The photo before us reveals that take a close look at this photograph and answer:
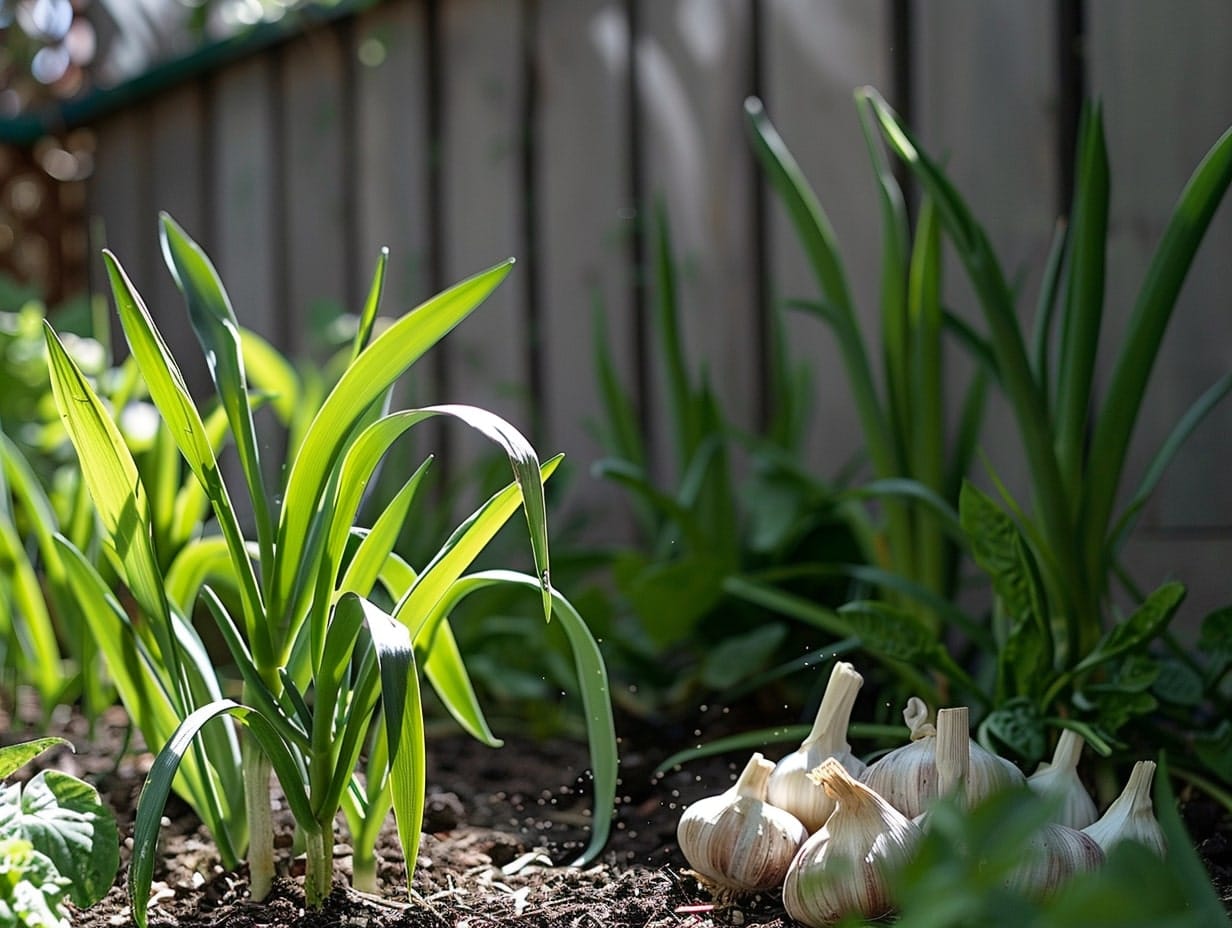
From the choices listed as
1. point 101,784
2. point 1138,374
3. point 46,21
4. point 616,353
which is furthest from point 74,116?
point 1138,374

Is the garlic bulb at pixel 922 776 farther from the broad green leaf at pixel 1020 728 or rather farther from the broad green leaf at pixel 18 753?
the broad green leaf at pixel 18 753

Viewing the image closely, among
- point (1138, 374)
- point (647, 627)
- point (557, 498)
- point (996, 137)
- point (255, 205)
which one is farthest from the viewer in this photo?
point (255, 205)

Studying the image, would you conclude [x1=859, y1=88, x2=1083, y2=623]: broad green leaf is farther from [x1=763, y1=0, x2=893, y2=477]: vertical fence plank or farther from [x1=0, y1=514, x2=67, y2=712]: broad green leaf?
[x1=0, y1=514, x2=67, y2=712]: broad green leaf

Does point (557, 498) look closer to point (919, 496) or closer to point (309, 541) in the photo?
point (919, 496)

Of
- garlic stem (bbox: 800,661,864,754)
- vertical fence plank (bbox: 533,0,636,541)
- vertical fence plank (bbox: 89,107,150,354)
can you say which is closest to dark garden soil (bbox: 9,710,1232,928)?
garlic stem (bbox: 800,661,864,754)

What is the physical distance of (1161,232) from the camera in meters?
1.51

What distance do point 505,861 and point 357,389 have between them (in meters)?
0.44

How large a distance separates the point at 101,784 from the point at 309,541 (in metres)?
0.57

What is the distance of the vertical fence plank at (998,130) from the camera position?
158cm

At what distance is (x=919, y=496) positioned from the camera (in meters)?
1.23

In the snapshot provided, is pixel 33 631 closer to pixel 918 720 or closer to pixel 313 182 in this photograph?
pixel 918 720

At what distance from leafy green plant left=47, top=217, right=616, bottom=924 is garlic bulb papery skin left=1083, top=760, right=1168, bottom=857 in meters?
0.33

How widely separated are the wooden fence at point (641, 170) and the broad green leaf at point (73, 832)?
1022mm

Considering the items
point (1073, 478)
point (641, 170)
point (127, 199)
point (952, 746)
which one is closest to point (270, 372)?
point (641, 170)
